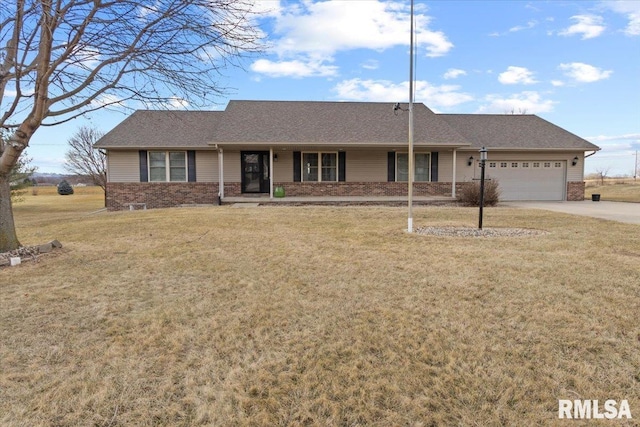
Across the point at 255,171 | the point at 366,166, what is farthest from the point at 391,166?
the point at 255,171

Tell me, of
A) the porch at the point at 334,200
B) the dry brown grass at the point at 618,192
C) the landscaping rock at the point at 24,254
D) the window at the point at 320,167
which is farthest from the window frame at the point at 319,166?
the dry brown grass at the point at 618,192

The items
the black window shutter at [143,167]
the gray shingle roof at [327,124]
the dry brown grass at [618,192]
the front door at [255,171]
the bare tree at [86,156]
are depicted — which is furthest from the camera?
the bare tree at [86,156]

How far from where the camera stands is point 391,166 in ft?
57.6

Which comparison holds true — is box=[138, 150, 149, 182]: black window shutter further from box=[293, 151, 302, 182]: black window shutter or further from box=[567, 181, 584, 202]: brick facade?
box=[567, 181, 584, 202]: brick facade

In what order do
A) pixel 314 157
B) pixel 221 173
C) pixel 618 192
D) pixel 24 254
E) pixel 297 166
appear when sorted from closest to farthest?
pixel 24 254, pixel 221 173, pixel 297 166, pixel 314 157, pixel 618 192

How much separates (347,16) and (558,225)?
7691mm

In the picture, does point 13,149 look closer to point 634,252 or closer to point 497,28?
point 634,252

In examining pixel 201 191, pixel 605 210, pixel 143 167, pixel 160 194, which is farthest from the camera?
pixel 201 191

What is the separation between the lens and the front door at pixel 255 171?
17328mm

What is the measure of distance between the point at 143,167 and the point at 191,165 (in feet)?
6.65

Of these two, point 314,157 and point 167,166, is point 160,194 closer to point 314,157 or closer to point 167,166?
point 167,166

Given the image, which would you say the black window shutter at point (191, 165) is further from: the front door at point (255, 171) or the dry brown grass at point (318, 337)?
the dry brown grass at point (318, 337)

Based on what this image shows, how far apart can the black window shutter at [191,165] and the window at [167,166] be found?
175 millimetres

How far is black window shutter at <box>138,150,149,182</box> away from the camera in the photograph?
16734mm
